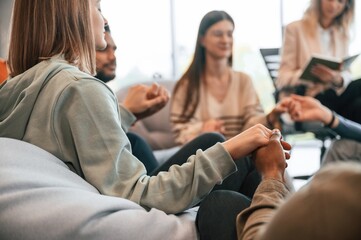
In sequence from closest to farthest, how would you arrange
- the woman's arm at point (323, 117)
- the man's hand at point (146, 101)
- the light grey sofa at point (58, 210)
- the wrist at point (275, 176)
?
the light grey sofa at point (58, 210)
the wrist at point (275, 176)
the man's hand at point (146, 101)
the woman's arm at point (323, 117)

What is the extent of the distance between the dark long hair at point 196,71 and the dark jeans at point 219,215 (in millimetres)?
1783

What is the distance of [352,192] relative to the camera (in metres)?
0.54

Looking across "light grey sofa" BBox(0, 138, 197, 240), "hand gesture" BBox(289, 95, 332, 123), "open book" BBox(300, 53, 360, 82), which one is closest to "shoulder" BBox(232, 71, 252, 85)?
"open book" BBox(300, 53, 360, 82)

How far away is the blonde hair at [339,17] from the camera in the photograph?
3.25 meters

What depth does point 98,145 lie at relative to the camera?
43.4 inches

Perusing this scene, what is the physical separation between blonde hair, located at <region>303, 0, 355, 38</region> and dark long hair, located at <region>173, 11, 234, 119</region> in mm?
546

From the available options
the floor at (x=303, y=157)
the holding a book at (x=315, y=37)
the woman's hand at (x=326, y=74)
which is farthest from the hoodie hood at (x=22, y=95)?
the floor at (x=303, y=157)

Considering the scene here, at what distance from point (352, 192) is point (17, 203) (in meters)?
0.64

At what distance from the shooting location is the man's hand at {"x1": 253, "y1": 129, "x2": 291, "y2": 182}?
3.72 feet

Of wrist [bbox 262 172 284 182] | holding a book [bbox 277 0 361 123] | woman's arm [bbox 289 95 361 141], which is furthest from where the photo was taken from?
holding a book [bbox 277 0 361 123]

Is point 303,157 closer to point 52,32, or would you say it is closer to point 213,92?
point 213,92

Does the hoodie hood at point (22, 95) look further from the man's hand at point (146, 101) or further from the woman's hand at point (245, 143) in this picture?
the man's hand at point (146, 101)

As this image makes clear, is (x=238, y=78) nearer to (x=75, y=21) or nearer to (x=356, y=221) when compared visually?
(x=75, y=21)

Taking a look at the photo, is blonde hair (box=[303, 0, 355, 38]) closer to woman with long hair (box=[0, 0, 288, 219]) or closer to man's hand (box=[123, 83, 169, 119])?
man's hand (box=[123, 83, 169, 119])
